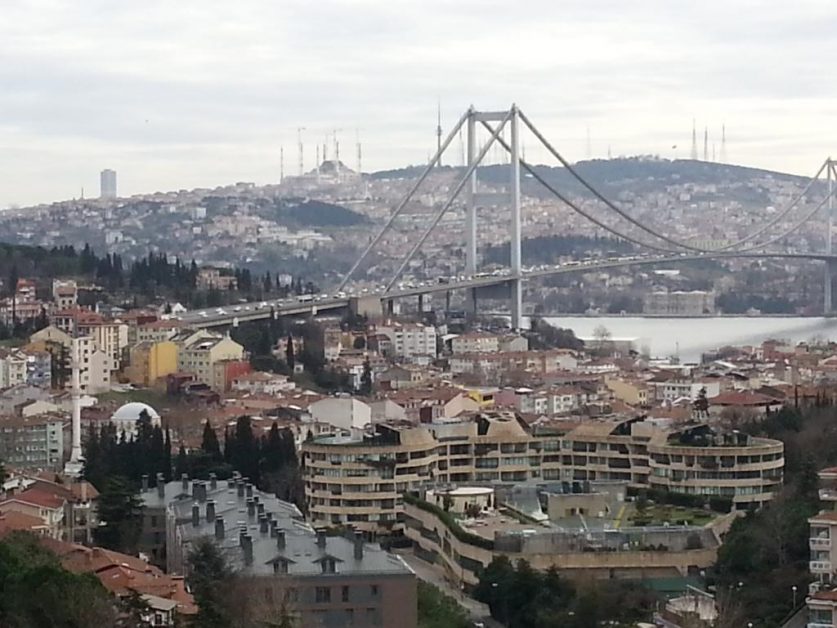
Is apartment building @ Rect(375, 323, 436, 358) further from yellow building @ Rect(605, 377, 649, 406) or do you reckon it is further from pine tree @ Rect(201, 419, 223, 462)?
pine tree @ Rect(201, 419, 223, 462)

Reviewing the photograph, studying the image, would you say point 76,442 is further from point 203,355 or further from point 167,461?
point 203,355

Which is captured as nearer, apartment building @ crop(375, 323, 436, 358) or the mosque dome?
the mosque dome

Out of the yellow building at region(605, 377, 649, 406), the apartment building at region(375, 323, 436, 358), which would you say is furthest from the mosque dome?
the apartment building at region(375, 323, 436, 358)

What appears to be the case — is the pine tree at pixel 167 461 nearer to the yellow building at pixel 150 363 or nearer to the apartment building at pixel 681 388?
the apartment building at pixel 681 388

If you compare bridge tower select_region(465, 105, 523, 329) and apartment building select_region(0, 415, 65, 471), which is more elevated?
bridge tower select_region(465, 105, 523, 329)

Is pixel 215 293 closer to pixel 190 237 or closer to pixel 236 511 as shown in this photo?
pixel 236 511

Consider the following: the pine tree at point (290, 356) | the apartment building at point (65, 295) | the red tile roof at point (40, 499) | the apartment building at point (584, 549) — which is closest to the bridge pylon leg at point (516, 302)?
the apartment building at point (65, 295)

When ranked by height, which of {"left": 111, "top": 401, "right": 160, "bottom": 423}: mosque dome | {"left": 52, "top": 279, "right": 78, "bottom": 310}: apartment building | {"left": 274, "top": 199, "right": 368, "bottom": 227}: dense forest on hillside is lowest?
{"left": 111, "top": 401, "right": 160, "bottom": 423}: mosque dome

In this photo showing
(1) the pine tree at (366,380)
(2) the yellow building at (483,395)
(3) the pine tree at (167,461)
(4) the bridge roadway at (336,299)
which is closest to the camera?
(3) the pine tree at (167,461)
